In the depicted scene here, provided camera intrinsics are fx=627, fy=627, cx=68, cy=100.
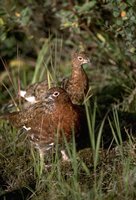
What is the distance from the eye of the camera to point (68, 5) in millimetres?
7344

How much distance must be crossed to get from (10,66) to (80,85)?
3.30 m

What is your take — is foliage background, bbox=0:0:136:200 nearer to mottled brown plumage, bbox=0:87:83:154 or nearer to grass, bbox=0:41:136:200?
grass, bbox=0:41:136:200

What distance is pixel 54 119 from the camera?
18.6 ft

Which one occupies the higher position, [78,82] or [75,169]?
[75,169]

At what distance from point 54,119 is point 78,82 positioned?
1028mm

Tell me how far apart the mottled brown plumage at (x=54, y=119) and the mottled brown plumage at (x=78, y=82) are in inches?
22.4

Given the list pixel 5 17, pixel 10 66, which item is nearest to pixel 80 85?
pixel 5 17

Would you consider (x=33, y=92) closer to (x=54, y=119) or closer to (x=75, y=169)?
(x=54, y=119)

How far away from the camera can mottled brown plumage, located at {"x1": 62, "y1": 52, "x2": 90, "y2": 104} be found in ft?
21.2

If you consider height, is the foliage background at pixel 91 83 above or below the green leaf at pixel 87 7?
below

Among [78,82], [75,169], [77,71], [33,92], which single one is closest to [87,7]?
[77,71]

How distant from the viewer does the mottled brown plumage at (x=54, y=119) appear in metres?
5.62

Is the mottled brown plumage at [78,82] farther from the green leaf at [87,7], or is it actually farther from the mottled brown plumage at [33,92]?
the green leaf at [87,7]

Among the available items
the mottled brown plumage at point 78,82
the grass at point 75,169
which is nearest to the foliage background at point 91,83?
the grass at point 75,169
